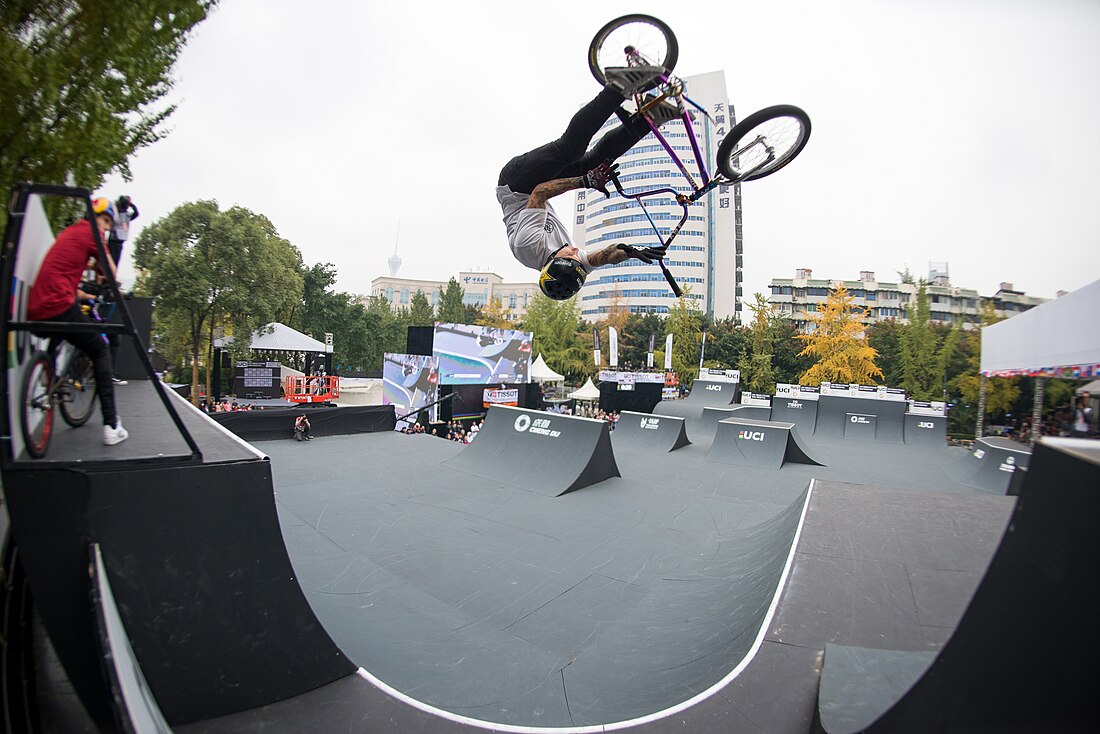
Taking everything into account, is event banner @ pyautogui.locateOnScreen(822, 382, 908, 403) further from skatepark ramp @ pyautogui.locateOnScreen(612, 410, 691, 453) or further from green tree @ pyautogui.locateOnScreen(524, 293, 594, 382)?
green tree @ pyautogui.locateOnScreen(524, 293, 594, 382)

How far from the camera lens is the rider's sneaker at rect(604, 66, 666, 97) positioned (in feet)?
9.93

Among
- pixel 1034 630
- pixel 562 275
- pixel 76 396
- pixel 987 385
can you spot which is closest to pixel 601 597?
pixel 562 275

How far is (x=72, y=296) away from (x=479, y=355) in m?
20.1

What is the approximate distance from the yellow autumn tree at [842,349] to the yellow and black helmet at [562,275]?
3271cm

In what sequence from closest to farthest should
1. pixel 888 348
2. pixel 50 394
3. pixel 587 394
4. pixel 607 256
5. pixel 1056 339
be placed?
pixel 50 394
pixel 607 256
pixel 1056 339
pixel 587 394
pixel 888 348

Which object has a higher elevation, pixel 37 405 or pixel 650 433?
pixel 37 405

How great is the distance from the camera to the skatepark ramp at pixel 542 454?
27.7 ft

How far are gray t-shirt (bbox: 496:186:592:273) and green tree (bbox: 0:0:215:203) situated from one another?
3833 millimetres

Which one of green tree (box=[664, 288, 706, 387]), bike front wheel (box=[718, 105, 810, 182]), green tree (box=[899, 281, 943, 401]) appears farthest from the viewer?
green tree (box=[664, 288, 706, 387])

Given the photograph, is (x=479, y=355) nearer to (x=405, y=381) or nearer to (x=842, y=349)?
(x=405, y=381)

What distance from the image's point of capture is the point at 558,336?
45.1 metres

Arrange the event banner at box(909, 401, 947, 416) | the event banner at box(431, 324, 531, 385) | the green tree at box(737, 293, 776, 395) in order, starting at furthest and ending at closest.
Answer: the green tree at box(737, 293, 776, 395)
the event banner at box(431, 324, 531, 385)
the event banner at box(909, 401, 947, 416)

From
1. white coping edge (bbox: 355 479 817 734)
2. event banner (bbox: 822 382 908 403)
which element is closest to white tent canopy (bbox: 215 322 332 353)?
white coping edge (bbox: 355 479 817 734)

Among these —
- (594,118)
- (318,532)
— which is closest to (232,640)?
(318,532)
